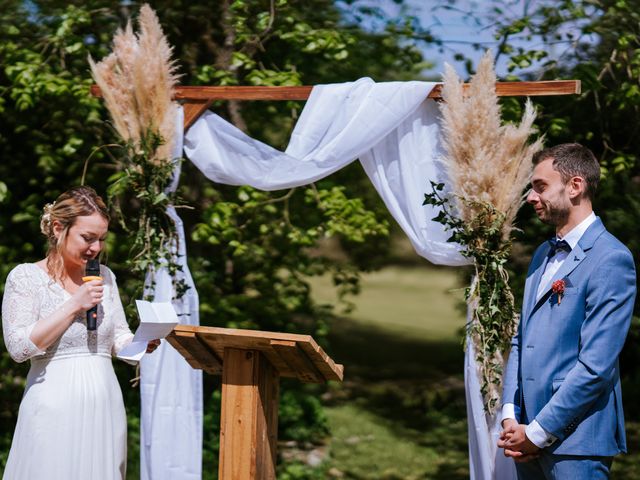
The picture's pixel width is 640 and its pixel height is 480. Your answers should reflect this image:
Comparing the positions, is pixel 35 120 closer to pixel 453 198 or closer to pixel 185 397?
pixel 185 397

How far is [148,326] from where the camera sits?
355cm

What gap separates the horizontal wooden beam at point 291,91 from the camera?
14.2 feet

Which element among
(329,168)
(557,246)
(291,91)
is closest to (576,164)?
(557,246)

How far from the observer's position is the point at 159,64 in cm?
498

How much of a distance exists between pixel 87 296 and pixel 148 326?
10.2 inches

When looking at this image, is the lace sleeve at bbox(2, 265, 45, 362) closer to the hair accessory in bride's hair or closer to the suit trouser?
the hair accessory in bride's hair

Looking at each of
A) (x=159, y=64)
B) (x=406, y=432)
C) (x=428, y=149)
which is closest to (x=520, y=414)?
(x=428, y=149)

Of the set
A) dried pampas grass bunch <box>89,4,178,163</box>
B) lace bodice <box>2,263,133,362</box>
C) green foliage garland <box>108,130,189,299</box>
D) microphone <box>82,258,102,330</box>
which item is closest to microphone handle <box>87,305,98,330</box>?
microphone <box>82,258,102,330</box>

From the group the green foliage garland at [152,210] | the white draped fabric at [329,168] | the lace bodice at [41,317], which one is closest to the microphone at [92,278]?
the lace bodice at [41,317]

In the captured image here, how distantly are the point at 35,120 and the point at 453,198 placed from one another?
12.4 feet

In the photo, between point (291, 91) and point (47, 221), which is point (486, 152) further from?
point (47, 221)

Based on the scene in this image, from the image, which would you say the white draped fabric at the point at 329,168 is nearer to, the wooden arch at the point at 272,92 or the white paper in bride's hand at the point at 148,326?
the wooden arch at the point at 272,92

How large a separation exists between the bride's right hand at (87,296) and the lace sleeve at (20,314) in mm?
199

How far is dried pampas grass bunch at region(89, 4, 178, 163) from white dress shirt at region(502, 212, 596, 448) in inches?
91.2
